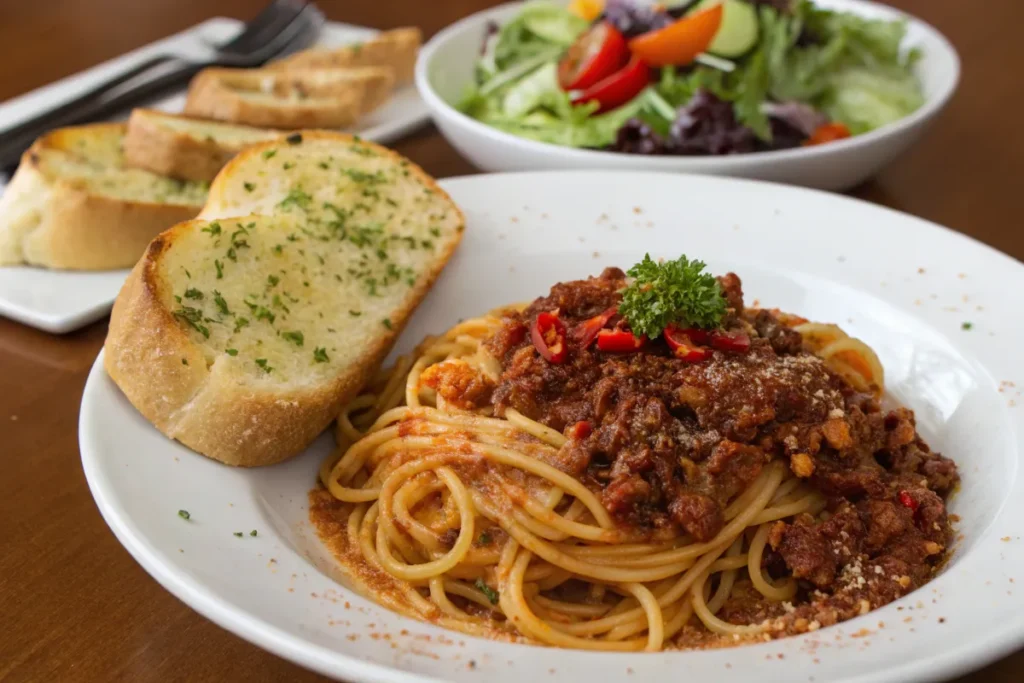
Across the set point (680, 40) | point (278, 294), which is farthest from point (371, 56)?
point (278, 294)

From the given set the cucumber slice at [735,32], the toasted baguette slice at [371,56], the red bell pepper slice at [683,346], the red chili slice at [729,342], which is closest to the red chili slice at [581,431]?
the red bell pepper slice at [683,346]

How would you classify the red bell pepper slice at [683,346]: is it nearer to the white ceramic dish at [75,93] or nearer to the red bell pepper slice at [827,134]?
the white ceramic dish at [75,93]

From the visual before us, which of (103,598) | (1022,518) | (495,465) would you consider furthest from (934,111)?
(103,598)

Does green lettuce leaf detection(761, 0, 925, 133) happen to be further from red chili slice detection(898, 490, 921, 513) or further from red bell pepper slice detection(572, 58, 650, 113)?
red chili slice detection(898, 490, 921, 513)

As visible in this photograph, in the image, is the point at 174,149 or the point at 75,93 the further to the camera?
the point at 75,93

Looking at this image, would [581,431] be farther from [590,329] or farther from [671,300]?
[671,300]

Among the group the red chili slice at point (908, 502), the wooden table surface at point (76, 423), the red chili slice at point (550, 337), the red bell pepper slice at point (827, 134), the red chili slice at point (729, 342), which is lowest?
the wooden table surface at point (76, 423)
